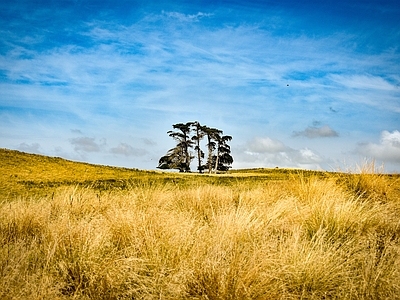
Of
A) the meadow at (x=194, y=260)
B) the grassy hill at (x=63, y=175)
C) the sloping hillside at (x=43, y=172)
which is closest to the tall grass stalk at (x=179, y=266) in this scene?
the meadow at (x=194, y=260)

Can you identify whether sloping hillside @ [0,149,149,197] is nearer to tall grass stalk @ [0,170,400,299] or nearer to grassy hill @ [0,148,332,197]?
grassy hill @ [0,148,332,197]

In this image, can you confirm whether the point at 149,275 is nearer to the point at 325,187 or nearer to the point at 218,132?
the point at 325,187

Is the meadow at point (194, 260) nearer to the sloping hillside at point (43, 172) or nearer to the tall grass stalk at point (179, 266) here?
the tall grass stalk at point (179, 266)

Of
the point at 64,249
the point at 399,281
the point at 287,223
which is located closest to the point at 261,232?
the point at 287,223

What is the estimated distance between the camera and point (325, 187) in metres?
7.58

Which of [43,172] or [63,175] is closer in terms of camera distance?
[63,175]

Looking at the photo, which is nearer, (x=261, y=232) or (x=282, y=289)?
(x=282, y=289)

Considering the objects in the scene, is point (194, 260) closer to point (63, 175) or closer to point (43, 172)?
point (63, 175)

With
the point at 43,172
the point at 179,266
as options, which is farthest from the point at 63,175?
the point at 179,266

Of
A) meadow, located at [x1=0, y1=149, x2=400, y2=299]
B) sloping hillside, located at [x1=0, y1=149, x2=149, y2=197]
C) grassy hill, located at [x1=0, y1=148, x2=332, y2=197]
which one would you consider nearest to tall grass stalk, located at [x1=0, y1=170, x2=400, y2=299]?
meadow, located at [x1=0, y1=149, x2=400, y2=299]

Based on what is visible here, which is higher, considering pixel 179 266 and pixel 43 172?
pixel 43 172

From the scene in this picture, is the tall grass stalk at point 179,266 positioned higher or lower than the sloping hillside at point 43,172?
lower

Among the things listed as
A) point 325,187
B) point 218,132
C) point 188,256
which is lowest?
point 188,256

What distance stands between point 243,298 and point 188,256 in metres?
0.86
